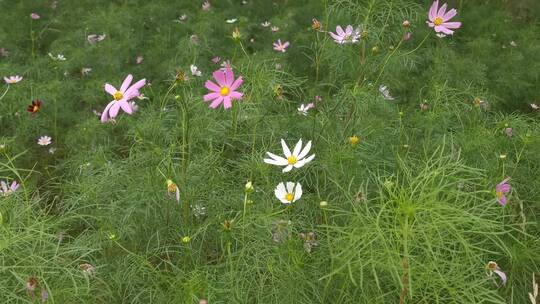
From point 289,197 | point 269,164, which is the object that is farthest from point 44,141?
point 289,197

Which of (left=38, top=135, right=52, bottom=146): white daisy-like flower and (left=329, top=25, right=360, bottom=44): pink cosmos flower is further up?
(left=329, top=25, right=360, bottom=44): pink cosmos flower

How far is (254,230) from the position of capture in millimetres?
1373

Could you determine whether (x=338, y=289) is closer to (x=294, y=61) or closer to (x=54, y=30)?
(x=294, y=61)

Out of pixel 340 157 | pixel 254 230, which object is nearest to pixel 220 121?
pixel 340 157

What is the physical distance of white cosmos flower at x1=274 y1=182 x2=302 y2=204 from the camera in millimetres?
1280

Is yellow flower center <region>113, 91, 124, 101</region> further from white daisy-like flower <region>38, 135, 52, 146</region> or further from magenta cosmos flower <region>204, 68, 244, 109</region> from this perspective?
white daisy-like flower <region>38, 135, 52, 146</region>

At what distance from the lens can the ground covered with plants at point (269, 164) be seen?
4.16 ft

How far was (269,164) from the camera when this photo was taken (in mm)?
1698

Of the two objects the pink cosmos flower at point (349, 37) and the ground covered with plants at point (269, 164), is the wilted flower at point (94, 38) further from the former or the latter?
the pink cosmos flower at point (349, 37)

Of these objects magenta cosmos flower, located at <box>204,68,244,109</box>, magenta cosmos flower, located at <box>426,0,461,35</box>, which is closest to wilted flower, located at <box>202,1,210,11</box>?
magenta cosmos flower, located at <box>426,0,461,35</box>

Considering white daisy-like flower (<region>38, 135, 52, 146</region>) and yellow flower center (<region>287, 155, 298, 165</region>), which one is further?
→ white daisy-like flower (<region>38, 135, 52, 146</region>)

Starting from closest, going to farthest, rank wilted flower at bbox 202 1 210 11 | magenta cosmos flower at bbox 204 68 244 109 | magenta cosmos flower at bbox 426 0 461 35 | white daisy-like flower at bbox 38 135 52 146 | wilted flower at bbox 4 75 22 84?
magenta cosmos flower at bbox 204 68 244 109 < magenta cosmos flower at bbox 426 0 461 35 < white daisy-like flower at bbox 38 135 52 146 < wilted flower at bbox 4 75 22 84 < wilted flower at bbox 202 1 210 11

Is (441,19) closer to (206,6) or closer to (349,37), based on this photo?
(349,37)

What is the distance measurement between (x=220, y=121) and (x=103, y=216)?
566 millimetres
